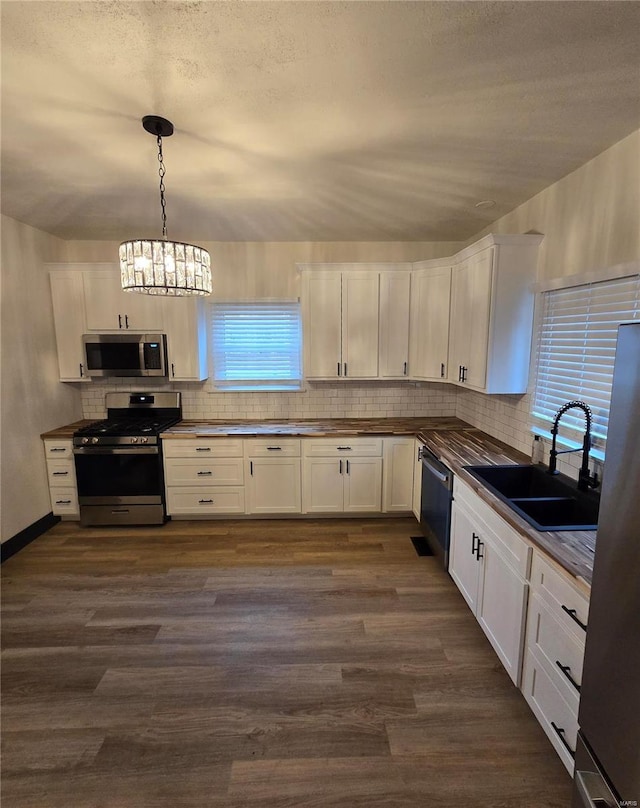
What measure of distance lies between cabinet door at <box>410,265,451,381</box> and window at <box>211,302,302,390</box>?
120 centimetres

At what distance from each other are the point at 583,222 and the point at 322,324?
2.10 m

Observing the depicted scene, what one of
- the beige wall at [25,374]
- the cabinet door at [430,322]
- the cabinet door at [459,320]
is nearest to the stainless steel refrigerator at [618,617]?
the cabinet door at [459,320]

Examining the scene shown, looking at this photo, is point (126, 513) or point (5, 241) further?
point (126, 513)

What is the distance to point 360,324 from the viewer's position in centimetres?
355

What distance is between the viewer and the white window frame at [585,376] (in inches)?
70.4

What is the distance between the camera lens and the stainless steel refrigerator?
927 mm

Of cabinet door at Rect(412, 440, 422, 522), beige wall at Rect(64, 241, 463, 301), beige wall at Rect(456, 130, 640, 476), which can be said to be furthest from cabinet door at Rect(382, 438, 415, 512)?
beige wall at Rect(64, 241, 463, 301)

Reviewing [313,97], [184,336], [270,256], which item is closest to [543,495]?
[313,97]

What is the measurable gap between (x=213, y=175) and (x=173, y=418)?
2418 millimetres

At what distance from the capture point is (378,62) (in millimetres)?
1333

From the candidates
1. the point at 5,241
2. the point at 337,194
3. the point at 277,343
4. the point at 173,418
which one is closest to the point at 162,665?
the point at 173,418

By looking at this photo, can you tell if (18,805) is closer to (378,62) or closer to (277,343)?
(378,62)

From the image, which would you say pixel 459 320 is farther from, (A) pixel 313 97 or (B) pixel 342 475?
(A) pixel 313 97

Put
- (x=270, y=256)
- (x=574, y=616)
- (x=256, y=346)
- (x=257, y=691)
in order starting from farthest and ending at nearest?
(x=256, y=346), (x=270, y=256), (x=257, y=691), (x=574, y=616)
